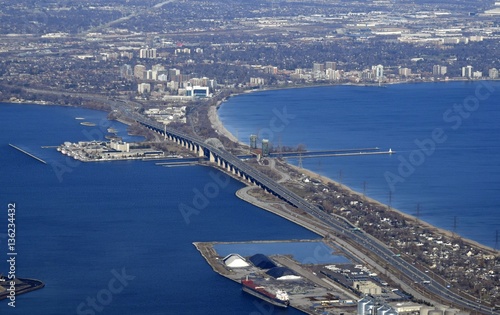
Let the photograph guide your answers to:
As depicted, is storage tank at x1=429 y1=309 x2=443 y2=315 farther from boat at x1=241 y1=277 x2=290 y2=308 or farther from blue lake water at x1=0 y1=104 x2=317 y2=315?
blue lake water at x1=0 y1=104 x2=317 y2=315

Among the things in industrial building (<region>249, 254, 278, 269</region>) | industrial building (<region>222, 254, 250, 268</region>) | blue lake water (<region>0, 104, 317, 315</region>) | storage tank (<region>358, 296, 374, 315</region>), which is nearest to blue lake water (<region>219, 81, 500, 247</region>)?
blue lake water (<region>0, 104, 317, 315</region>)

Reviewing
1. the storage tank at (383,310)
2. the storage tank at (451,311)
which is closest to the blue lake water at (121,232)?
the storage tank at (383,310)

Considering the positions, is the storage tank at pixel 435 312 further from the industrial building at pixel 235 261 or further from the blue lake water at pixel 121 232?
the industrial building at pixel 235 261

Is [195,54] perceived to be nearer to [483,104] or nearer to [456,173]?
[483,104]

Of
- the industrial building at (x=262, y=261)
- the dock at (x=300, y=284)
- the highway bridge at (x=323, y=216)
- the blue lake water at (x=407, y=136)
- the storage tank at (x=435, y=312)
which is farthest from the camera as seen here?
the blue lake water at (x=407, y=136)

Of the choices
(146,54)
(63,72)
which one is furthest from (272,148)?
(146,54)

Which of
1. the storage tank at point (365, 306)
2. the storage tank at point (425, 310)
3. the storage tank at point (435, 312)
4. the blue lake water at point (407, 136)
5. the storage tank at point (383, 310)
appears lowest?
the blue lake water at point (407, 136)

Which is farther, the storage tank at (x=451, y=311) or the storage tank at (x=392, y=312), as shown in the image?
the storage tank at (x=451, y=311)
